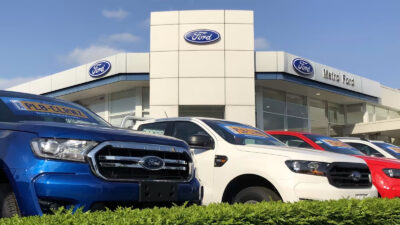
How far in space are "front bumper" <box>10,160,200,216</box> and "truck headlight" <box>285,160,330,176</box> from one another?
8.05 feet

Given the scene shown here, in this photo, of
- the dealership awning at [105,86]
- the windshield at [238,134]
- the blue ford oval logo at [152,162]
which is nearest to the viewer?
the blue ford oval logo at [152,162]

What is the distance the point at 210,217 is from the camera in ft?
10.6

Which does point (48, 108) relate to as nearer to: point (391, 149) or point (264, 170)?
point (264, 170)

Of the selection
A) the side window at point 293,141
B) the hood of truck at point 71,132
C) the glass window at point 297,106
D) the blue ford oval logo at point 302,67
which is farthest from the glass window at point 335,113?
the hood of truck at point 71,132

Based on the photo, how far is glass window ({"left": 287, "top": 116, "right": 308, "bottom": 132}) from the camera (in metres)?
27.4

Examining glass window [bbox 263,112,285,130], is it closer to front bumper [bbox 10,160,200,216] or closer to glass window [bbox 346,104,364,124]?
glass window [bbox 346,104,364,124]

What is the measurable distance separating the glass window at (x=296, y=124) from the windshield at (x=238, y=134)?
20.8 meters

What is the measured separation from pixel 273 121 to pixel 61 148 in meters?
23.5

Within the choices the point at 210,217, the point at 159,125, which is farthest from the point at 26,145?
the point at 159,125

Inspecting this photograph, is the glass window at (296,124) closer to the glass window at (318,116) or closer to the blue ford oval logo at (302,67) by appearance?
the glass window at (318,116)

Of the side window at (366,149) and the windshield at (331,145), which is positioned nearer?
the windshield at (331,145)

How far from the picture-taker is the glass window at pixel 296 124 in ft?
89.8

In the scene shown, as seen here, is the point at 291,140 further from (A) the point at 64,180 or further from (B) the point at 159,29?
(B) the point at 159,29

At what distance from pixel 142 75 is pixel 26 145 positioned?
67.1 ft
